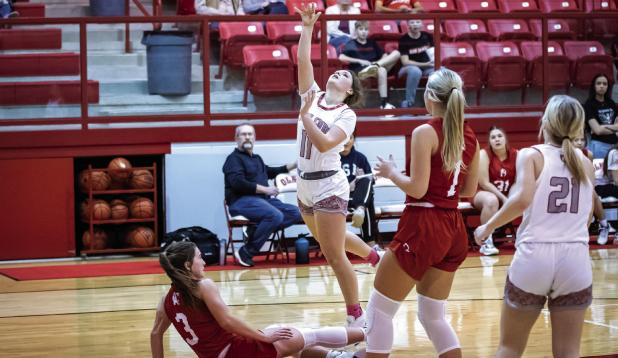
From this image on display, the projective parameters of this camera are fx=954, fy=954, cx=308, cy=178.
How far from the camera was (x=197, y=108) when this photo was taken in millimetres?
11578

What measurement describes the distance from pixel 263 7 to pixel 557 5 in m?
4.75

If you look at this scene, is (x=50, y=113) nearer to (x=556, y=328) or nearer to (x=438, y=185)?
(x=438, y=185)

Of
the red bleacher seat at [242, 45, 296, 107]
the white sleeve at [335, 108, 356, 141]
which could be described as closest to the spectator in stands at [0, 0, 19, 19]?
the red bleacher seat at [242, 45, 296, 107]

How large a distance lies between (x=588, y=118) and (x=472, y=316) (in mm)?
6072

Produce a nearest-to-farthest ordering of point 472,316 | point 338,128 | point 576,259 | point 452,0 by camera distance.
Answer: point 576,259 → point 338,128 → point 472,316 → point 452,0

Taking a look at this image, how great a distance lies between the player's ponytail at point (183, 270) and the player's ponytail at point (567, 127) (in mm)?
1897

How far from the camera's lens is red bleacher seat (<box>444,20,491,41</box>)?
40.8 ft

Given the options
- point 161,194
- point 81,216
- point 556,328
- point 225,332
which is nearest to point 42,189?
point 81,216

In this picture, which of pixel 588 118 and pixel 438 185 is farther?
pixel 588 118

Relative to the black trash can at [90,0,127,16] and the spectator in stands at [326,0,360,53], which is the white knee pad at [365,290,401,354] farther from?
the black trash can at [90,0,127,16]

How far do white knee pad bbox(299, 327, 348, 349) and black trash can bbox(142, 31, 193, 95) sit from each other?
6379mm

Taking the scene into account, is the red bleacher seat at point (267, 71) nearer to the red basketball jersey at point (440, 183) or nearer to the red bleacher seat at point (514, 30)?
the red bleacher seat at point (514, 30)

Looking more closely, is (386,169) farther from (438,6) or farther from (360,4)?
(438,6)

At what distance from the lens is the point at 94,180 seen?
11.2m
